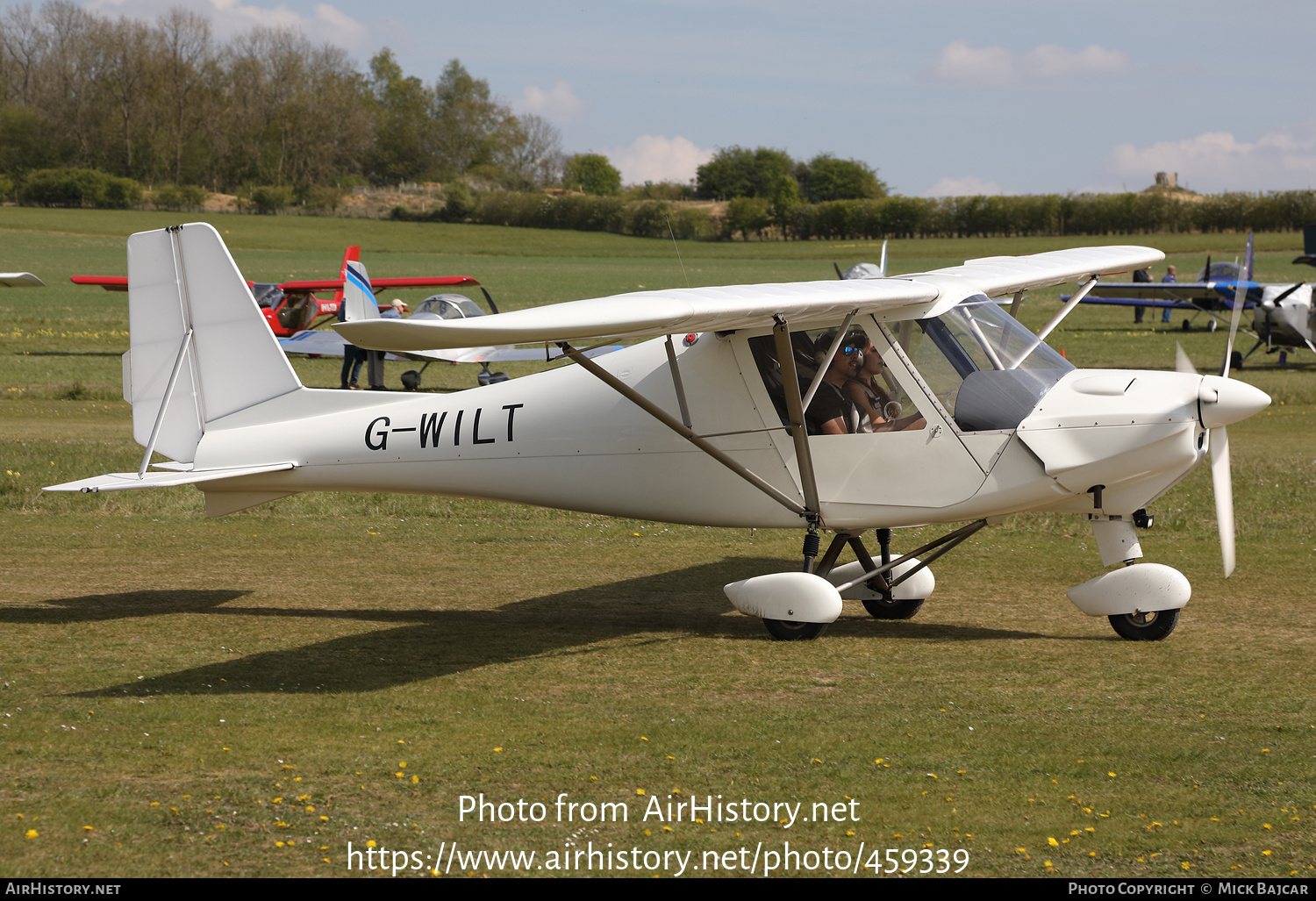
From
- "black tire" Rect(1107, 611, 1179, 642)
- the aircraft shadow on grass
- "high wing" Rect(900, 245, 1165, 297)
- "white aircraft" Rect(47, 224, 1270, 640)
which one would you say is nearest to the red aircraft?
"white aircraft" Rect(47, 224, 1270, 640)

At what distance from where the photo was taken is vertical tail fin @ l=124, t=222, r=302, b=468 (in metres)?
9.96

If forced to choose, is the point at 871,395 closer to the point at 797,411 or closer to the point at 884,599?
the point at 797,411

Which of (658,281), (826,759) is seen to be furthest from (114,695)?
(658,281)

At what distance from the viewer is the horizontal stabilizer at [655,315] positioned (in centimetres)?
588

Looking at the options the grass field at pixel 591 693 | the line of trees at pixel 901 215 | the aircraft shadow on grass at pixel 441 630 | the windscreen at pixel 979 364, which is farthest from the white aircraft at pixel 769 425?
the line of trees at pixel 901 215

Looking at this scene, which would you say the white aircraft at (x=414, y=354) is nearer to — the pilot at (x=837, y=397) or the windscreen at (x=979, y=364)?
the pilot at (x=837, y=397)

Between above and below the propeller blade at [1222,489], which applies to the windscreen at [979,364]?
above

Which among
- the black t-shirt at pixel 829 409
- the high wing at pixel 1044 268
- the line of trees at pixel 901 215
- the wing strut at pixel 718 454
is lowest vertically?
the wing strut at pixel 718 454

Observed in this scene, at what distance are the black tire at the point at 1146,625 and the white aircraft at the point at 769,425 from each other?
0.01m

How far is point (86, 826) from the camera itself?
5086mm

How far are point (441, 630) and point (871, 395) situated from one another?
3.62m

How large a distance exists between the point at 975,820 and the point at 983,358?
3927 mm

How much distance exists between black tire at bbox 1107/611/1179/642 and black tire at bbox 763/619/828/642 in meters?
2.08

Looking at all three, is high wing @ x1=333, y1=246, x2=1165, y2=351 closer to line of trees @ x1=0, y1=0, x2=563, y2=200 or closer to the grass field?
the grass field
